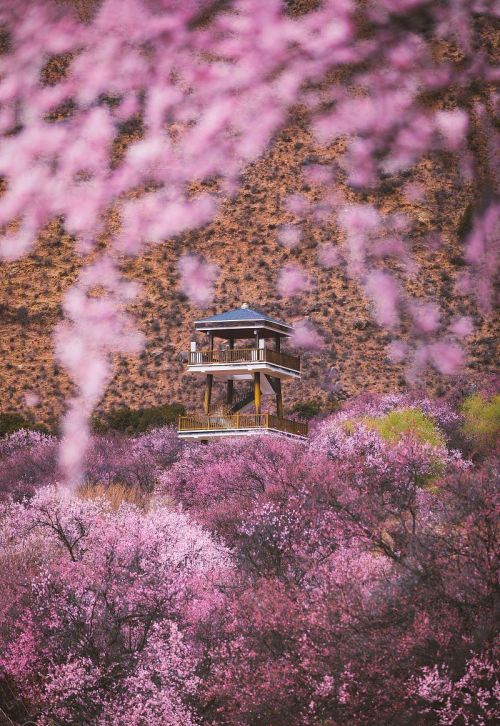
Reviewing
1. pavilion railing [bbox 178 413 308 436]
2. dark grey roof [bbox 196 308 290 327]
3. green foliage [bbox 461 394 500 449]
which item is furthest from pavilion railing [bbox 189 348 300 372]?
green foliage [bbox 461 394 500 449]

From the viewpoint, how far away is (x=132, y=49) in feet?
217

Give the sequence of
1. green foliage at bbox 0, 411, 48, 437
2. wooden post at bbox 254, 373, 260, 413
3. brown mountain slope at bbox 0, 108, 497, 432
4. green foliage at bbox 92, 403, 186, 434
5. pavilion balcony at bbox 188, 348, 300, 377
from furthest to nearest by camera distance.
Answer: brown mountain slope at bbox 0, 108, 497, 432 < green foliage at bbox 0, 411, 48, 437 < green foliage at bbox 92, 403, 186, 434 < wooden post at bbox 254, 373, 260, 413 < pavilion balcony at bbox 188, 348, 300, 377

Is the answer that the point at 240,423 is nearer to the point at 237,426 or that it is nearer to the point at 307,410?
the point at 237,426

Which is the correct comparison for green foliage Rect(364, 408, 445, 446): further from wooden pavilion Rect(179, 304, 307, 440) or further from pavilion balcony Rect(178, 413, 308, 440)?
wooden pavilion Rect(179, 304, 307, 440)

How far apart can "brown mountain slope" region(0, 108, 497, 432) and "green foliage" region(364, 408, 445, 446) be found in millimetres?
12095

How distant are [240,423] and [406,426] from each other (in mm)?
5536

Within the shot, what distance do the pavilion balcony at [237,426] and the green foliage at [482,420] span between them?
562 cm

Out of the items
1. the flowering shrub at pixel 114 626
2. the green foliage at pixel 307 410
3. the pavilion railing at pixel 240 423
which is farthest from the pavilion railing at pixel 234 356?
Answer: the flowering shrub at pixel 114 626

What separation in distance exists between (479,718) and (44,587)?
30.6ft

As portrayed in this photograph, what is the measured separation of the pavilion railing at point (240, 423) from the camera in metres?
41.6

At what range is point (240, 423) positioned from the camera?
41812mm

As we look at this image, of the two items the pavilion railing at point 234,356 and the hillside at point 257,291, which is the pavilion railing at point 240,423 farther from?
the hillside at point 257,291

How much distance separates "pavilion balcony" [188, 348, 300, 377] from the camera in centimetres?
4253

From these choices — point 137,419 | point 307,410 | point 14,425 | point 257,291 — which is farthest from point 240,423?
point 257,291
